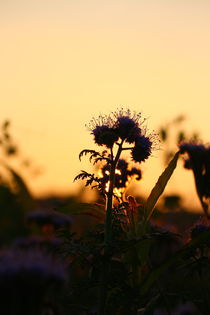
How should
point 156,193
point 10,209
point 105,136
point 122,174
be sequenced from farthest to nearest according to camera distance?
point 10,209 < point 122,174 < point 156,193 < point 105,136

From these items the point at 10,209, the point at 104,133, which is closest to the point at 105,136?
the point at 104,133

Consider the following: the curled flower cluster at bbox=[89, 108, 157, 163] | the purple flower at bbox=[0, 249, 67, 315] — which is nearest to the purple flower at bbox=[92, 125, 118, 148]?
the curled flower cluster at bbox=[89, 108, 157, 163]

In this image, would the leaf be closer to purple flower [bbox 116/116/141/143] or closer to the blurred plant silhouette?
purple flower [bbox 116/116/141/143]

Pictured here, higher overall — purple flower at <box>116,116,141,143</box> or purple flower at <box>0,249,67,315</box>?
purple flower at <box>116,116,141,143</box>

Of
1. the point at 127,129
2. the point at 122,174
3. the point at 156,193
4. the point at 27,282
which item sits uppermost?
the point at 127,129

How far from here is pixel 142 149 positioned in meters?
4.41

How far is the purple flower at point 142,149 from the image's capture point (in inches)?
173

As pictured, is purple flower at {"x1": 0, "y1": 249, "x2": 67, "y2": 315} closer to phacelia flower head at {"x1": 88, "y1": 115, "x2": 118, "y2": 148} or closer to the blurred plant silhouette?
phacelia flower head at {"x1": 88, "y1": 115, "x2": 118, "y2": 148}

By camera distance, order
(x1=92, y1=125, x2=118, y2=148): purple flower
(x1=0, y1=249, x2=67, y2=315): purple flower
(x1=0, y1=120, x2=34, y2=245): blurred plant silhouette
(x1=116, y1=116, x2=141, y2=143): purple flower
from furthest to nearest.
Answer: (x1=0, y1=120, x2=34, y2=245): blurred plant silhouette < (x1=116, y1=116, x2=141, y2=143): purple flower < (x1=92, y1=125, x2=118, y2=148): purple flower < (x1=0, y1=249, x2=67, y2=315): purple flower

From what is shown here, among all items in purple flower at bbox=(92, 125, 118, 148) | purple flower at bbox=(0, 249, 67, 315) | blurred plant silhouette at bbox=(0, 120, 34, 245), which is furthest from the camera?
blurred plant silhouette at bbox=(0, 120, 34, 245)

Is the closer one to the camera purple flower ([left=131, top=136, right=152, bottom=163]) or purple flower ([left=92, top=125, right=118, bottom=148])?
purple flower ([left=92, top=125, right=118, bottom=148])

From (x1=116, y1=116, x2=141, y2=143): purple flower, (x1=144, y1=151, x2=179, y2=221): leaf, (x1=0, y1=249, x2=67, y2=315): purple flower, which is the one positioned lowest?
(x1=0, y1=249, x2=67, y2=315): purple flower

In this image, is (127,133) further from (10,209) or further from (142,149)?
(10,209)

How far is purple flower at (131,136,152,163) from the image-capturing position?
440 cm
